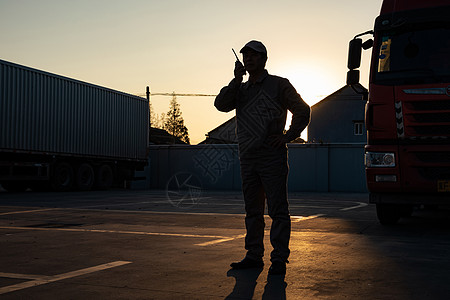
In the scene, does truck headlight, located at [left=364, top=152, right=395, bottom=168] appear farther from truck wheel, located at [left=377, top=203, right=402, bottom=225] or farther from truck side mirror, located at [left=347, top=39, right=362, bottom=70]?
truck side mirror, located at [left=347, top=39, right=362, bottom=70]

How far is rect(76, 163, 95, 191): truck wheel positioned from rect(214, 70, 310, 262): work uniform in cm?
2018

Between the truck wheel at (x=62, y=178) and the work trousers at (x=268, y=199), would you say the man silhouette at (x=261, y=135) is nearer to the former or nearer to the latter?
the work trousers at (x=268, y=199)

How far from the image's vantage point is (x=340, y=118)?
184ft

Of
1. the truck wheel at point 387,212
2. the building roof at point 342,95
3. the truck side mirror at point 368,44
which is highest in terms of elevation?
the building roof at point 342,95

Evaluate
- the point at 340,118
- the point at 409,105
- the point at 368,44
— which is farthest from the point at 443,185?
the point at 340,118

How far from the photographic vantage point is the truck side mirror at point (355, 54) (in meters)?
8.50

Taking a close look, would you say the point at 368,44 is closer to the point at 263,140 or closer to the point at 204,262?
the point at 263,140

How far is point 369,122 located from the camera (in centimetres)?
823

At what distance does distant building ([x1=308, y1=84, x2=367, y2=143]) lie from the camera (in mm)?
54906

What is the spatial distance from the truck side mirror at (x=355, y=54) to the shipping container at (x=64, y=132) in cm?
1448

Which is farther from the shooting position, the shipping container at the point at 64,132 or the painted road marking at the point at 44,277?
the shipping container at the point at 64,132

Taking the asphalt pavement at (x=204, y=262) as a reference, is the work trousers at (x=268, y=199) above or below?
above

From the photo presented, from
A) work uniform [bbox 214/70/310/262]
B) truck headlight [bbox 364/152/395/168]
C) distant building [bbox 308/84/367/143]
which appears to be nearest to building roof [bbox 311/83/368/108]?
distant building [bbox 308/84/367/143]

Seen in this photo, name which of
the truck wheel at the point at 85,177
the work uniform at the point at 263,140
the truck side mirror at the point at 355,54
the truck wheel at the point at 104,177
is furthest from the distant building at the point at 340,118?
the work uniform at the point at 263,140
